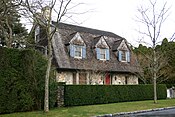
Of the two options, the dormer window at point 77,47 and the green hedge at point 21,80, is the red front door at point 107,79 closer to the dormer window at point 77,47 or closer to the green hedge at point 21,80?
the dormer window at point 77,47

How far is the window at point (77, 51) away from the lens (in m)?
31.6

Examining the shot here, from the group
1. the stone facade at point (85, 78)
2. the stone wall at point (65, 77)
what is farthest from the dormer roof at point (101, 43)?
the stone wall at point (65, 77)

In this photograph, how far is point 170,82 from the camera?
46.8 m

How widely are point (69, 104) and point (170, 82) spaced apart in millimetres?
29079

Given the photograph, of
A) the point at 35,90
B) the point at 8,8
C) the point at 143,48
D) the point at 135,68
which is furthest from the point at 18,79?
the point at 143,48

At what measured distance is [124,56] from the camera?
3725 centimetres

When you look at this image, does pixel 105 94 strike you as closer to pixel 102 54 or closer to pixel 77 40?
pixel 77 40

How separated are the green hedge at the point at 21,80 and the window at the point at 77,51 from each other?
38.4 feet

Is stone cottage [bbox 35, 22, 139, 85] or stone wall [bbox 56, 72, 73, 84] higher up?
stone cottage [bbox 35, 22, 139, 85]

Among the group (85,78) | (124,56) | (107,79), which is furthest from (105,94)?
(124,56)

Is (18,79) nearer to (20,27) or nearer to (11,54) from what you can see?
(11,54)

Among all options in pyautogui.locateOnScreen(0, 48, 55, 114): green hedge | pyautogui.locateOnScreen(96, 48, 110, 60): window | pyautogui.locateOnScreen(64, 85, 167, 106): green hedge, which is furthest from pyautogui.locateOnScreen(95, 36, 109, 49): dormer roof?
pyautogui.locateOnScreen(0, 48, 55, 114): green hedge

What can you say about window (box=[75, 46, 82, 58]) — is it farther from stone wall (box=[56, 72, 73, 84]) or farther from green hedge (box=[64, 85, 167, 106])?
green hedge (box=[64, 85, 167, 106])

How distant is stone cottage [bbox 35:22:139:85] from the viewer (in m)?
30.8
